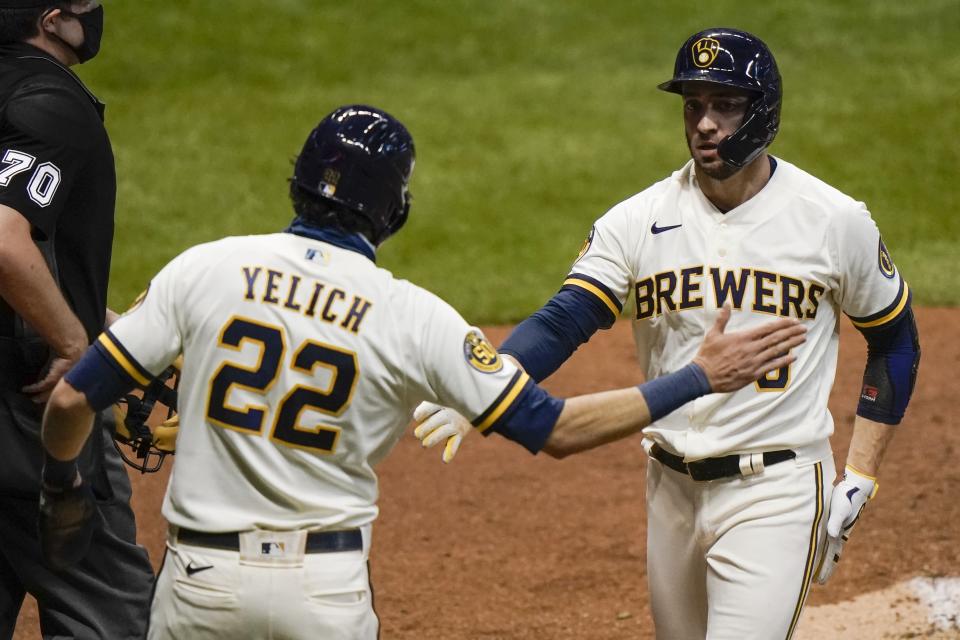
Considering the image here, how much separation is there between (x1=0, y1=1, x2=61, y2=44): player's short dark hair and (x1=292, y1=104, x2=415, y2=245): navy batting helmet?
1.18m

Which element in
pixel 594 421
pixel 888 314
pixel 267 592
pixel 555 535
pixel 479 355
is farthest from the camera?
pixel 555 535

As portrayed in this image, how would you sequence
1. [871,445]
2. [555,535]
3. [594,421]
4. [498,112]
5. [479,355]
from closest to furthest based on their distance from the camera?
[479,355]
[594,421]
[871,445]
[555,535]
[498,112]

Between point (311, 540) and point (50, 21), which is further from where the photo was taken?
point (50, 21)

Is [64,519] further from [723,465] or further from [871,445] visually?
[871,445]

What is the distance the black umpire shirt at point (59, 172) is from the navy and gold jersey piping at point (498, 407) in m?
1.38

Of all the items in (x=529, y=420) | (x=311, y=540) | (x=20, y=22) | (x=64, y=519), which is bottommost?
(x=64, y=519)

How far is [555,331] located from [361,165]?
3.59ft

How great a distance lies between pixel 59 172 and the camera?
146 inches

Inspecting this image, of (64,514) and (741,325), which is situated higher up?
(741,325)

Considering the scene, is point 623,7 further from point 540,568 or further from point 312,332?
point 312,332

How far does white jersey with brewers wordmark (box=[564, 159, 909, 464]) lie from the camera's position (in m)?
3.85

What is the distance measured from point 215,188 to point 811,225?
29.7 feet

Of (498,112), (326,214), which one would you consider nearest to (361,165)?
(326,214)

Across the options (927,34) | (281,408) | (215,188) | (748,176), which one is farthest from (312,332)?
(927,34)
